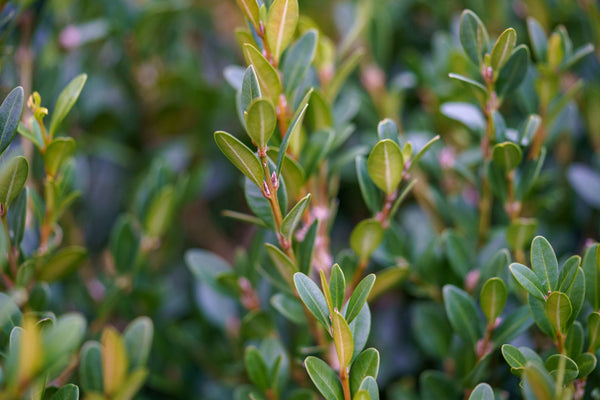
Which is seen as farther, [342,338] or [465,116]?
[465,116]

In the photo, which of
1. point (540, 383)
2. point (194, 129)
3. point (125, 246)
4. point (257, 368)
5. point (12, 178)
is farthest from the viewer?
point (194, 129)

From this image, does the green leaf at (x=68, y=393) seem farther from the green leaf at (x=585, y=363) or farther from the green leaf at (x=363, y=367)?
the green leaf at (x=585, y=363)

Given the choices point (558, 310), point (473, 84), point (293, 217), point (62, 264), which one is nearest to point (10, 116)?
point (62, 264)

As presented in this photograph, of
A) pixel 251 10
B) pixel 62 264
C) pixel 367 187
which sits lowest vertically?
pixel 62 264

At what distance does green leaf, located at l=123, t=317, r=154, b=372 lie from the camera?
0.69m

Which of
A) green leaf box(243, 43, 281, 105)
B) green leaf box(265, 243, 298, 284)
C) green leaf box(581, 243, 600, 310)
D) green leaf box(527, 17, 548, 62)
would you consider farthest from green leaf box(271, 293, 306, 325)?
green leaf box(527, 17, 548, 62)

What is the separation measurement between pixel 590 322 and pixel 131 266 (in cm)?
72

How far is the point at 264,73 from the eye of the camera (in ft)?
2.16

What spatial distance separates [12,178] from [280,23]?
0.38 m

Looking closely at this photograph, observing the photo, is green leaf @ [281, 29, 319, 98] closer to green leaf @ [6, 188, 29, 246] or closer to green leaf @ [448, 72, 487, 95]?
green leaf @ [448, 72, 487, 95]

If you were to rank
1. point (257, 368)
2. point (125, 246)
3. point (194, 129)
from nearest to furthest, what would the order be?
point (257, 368) < point (125, 246) < point (194, 129)

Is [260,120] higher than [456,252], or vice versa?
[260,120]

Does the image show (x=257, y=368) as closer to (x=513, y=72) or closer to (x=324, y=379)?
(x=324, y=379)

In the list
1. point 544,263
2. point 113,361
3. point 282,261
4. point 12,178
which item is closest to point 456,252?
point 544,263
